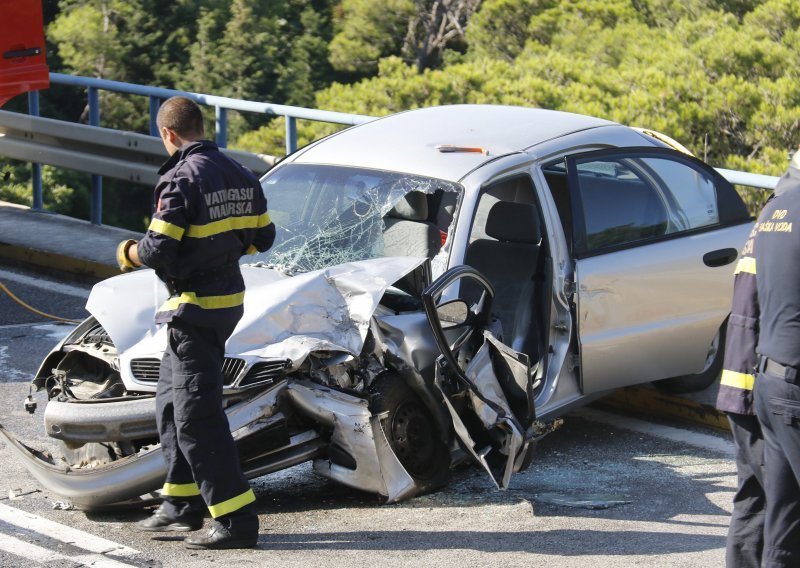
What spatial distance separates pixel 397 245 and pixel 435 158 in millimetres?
476

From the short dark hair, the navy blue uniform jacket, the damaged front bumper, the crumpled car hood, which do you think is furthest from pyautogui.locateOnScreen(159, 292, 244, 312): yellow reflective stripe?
the short dark hair

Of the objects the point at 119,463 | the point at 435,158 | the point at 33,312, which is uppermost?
the point at 435,158

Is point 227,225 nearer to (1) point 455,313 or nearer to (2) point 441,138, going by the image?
(1) point 455,313

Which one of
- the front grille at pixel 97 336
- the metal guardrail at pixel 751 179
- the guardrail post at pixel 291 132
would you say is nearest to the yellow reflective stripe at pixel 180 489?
the front grille at pixel 97 336

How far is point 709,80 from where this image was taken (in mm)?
19797

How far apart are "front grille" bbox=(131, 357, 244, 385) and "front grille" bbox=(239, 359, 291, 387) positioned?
0.19ft

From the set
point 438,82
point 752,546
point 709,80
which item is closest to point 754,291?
point 752,546

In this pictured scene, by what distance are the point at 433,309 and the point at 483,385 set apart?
44 cm

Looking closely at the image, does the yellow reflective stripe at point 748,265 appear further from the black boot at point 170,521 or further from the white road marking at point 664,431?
the white road marking at point 664,431

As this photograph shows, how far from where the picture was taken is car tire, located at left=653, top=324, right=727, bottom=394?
713 centimetres

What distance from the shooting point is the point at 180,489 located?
16.5 ft

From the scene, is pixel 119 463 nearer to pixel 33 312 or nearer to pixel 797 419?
pixel 797 419

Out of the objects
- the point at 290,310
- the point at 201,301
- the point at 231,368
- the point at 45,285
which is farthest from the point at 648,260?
the point at 45,285

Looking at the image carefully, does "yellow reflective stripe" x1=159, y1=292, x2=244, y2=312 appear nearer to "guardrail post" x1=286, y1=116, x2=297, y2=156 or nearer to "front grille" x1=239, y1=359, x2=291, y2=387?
"front grille" x1=239, y1=359, x2=291, y2=387
